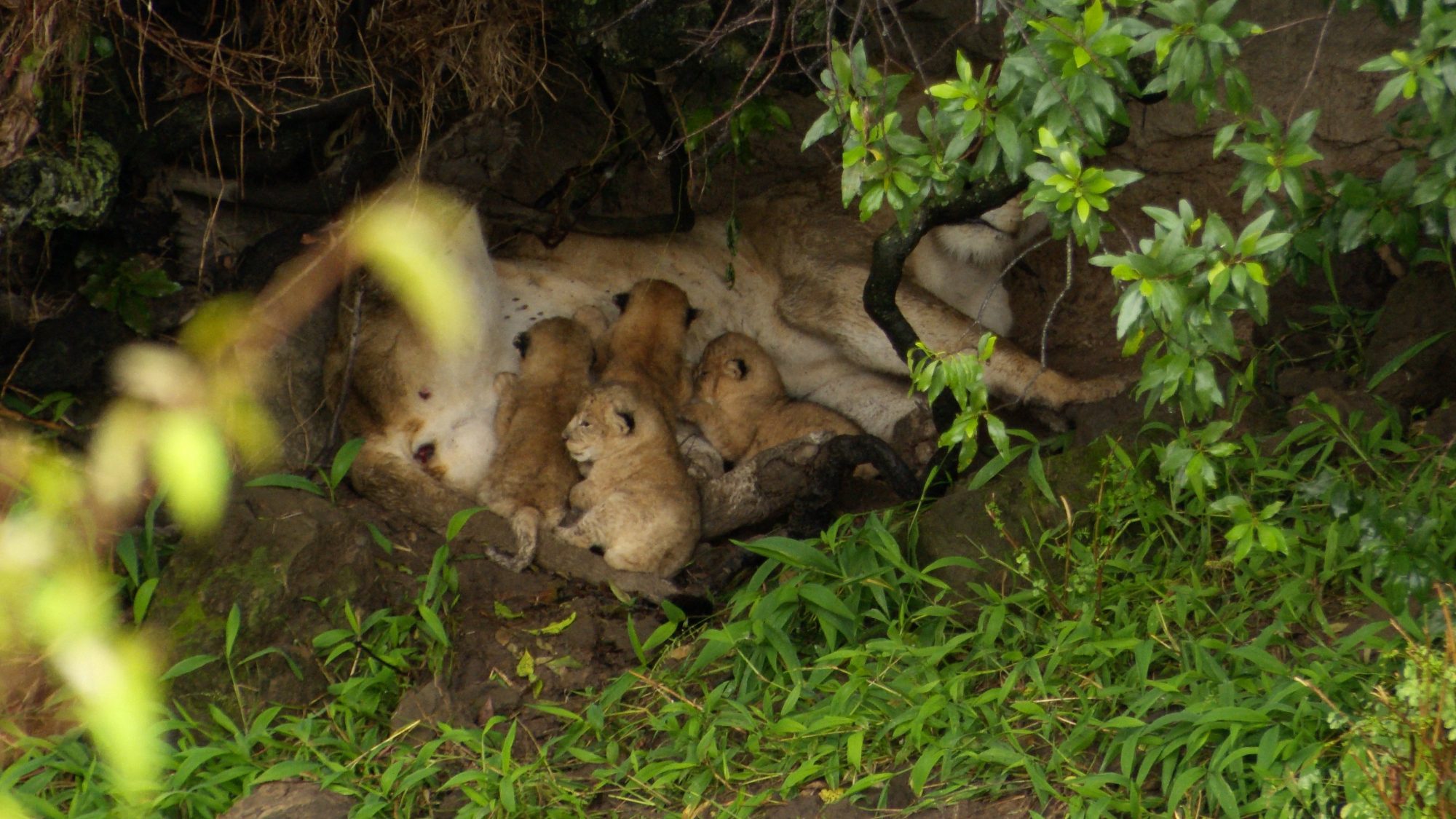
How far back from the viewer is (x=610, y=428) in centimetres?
493

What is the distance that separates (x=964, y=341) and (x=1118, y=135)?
1.21m

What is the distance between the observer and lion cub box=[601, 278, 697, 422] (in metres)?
5.54

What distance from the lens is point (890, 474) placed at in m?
4.75

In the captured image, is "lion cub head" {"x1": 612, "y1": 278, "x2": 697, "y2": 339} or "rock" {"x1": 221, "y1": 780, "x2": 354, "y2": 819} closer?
"rock" {"x1": 221, "y1": 780, "x2": 354, "y2": 819}

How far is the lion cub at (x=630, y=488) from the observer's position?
4750mm

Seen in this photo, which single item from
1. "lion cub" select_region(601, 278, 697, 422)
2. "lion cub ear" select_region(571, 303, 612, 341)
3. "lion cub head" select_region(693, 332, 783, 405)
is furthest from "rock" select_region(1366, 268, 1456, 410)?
"lion cub ear" select_region(571, 303, 612, 341)

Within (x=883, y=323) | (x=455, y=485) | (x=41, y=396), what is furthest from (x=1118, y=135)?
(x=41, y=396)

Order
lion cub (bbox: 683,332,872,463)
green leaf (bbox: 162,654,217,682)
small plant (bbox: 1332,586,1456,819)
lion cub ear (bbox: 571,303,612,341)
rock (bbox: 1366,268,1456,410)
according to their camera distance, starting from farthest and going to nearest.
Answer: lion cub ear (bbox: 571,303,612,341) → lion cub (bbox: 683,332,872,463) → rock (bbox: 1366,268,1456,410) → green leaf (bbox: 162,654,217,682) → small plant (bbox: 1332,586,1456,819)

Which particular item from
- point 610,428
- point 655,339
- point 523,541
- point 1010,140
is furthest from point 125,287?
point 1010,140

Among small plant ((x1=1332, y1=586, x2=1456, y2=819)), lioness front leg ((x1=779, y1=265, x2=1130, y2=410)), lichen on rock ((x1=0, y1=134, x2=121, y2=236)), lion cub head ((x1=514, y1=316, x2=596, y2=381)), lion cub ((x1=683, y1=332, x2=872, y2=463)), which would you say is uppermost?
lichen on rock ((x1=0, y1=134, x2=121, y2=236))

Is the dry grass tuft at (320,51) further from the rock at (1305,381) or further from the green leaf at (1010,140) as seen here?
the rock at (1305,381)

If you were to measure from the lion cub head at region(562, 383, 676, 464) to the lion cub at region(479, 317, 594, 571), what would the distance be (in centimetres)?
14

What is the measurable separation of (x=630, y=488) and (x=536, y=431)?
1.80ft

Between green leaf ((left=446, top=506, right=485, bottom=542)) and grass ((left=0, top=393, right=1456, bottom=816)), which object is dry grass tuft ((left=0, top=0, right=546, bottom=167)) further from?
grass ((left=0, top=393, right=1456, bottom=816))
